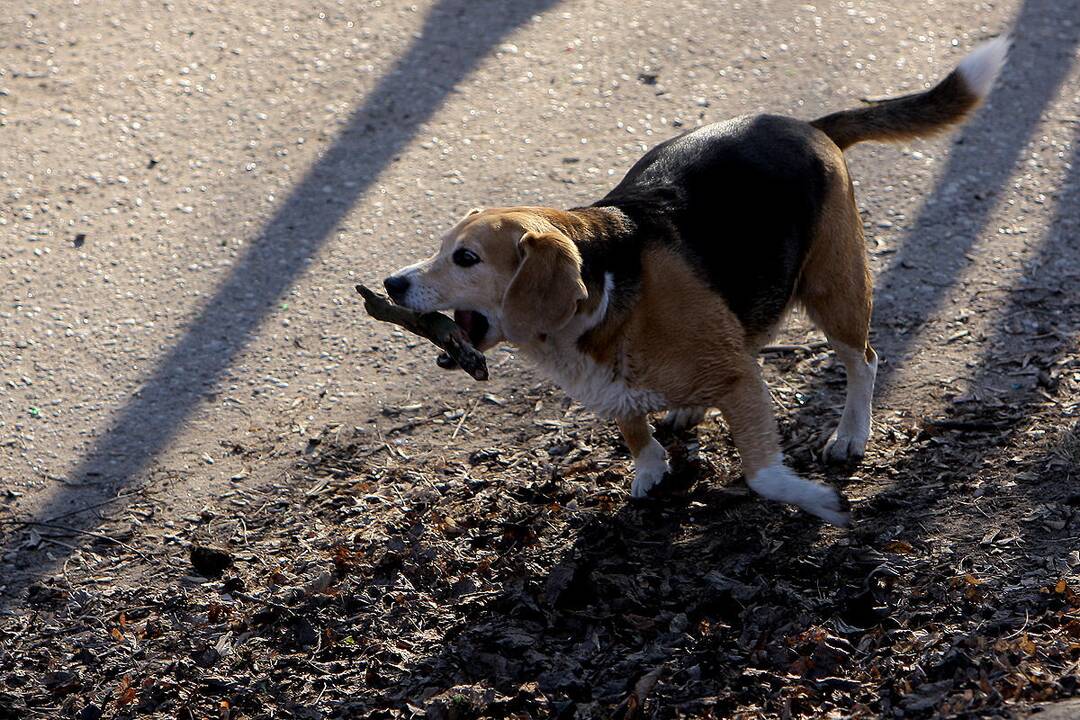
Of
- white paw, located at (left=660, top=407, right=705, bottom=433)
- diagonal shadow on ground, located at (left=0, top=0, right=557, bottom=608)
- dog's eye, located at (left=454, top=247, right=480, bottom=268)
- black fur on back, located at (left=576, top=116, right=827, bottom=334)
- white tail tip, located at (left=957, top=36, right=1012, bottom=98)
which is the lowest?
diagonal shadow on ground, located at (left=0, top=0, right=557, bottom=608)

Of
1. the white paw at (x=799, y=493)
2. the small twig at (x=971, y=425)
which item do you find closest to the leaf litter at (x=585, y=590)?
the small twig at (x=971, y=425)

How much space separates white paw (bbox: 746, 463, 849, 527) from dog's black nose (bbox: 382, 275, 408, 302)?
1.44m

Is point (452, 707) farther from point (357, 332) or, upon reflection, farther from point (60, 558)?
point (357, 332)

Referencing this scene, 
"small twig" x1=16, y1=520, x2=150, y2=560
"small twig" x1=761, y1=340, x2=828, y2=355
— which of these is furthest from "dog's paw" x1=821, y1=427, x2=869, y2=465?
"small twig" x1=16, y1=520, x2=150, y2=560

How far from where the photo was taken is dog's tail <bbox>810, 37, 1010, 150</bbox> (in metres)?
5.15

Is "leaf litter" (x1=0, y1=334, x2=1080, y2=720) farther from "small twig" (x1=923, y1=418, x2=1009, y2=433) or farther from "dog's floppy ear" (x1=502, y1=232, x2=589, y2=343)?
"dog's floppy ear" (x1=502, y1=232, x2=589, y2=343)

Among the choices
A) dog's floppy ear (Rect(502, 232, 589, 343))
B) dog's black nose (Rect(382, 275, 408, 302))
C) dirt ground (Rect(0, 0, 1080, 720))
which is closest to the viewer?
dirt ground (Rect(0, 0, 1080, 720))

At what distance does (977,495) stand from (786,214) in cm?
128

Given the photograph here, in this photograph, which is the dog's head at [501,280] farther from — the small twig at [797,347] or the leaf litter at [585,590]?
the small twig at [797,347]

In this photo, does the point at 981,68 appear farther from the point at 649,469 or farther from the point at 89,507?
the point at 89,507

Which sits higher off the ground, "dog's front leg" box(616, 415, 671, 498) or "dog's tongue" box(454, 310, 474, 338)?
"dog's tongue" box(454, 310, 474, 338)

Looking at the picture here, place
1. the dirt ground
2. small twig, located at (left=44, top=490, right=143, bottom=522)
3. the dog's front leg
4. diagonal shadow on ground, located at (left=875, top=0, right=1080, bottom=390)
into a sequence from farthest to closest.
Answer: diagonal shadow on ground, located at (left=875, top=0, right=1080, bottom=390), small twig, located at (left=44, top=490, right=143, bottom=522), the dog's front leg, the dirt ground

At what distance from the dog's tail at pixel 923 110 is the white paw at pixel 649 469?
5.20 feet

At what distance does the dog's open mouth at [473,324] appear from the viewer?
4441 millimetres
